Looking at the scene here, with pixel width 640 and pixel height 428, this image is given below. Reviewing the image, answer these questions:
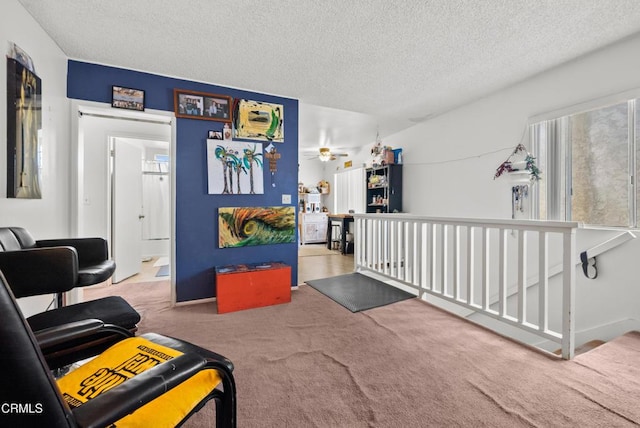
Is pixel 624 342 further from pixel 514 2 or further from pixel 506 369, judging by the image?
pixel 514 2

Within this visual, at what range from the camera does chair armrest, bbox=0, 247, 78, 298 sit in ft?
4.19

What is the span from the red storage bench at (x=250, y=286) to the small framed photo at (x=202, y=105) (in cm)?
163

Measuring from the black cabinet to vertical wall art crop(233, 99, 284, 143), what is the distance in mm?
2427

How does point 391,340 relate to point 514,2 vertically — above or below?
below

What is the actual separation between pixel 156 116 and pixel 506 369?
3.60 m

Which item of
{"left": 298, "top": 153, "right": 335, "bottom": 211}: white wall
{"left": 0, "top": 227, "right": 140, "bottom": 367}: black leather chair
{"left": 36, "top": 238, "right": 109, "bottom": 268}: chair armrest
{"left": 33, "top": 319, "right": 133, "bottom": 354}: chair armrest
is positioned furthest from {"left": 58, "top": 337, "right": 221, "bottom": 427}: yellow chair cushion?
{"left": 298, "top": 153, "right": 335, "bottom": 211}: white wall

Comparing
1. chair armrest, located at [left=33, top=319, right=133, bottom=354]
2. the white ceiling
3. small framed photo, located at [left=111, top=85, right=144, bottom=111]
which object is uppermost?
the white ceiling

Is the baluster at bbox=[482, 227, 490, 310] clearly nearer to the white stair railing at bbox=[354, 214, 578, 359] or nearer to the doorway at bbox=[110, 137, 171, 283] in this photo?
the white stair railing at bbox=[354, 214, 578, 359]

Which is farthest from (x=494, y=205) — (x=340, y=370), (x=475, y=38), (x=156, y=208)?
(x=156, y=208)

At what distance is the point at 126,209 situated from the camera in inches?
152

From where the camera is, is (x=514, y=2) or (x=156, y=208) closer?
(x=514, y=2)

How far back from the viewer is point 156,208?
17.8 ft

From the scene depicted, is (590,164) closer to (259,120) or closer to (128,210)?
(259,120)

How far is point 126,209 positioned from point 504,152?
5078mm
